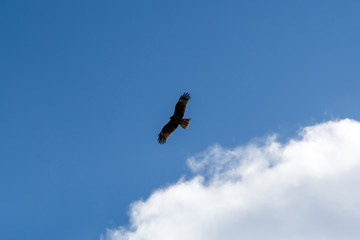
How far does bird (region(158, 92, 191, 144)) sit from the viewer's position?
29094mm

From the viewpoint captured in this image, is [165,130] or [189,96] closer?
[189,96]

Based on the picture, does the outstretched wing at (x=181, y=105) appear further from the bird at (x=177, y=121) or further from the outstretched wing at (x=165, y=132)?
the outstretched wing at (x=165, y=132)

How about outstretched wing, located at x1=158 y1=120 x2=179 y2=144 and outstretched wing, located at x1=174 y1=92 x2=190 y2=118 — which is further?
outstretched wing, located at x1=158 y1=120 x2=179 y2=144

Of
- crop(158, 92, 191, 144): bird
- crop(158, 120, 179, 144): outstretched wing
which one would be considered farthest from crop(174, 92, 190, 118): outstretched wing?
crop(158, 120, 179, 144): outstretched wing

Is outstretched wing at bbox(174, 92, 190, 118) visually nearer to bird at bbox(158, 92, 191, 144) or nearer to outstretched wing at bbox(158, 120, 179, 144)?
bird at bbox(158, 92, 191, 144)

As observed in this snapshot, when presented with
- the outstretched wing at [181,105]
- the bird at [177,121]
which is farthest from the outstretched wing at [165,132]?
the outstretched wing at [181,105]

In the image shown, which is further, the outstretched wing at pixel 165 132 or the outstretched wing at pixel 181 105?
the outstretched wing at pixel 165 132

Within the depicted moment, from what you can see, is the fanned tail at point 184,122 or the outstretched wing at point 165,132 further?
the outstretched wing at point 165,132

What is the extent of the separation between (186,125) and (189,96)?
7.05ft

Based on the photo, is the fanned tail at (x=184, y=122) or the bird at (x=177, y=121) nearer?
the bird at (x=177, y=121)

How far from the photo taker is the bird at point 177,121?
29094mm

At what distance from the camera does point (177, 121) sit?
99.2ft

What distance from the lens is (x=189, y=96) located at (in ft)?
95.3

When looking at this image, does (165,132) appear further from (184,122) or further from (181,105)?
(181,105)
